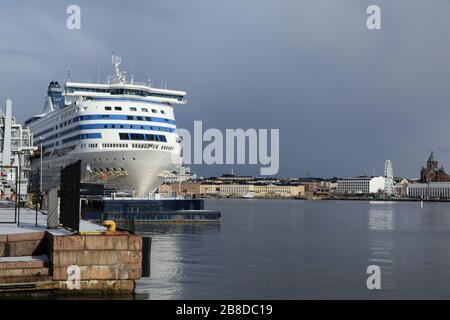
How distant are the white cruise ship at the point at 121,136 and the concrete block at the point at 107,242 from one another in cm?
4119

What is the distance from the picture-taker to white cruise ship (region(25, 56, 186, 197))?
61.1m

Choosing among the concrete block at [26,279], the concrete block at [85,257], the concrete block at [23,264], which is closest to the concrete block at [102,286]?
the concrete block at [26,279]

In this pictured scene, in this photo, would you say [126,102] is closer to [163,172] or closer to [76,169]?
[163,172]

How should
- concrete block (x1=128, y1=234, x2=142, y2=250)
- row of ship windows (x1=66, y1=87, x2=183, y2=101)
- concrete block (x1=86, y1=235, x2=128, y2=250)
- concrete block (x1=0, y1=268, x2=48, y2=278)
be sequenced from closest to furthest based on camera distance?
concrete block (x1=0, y1=268, x2=48, y2=278) < concrete block (x1=86, y1=235, x2=128, y2=250) < concrete block (x1=128, y1=234, x2=142, y2=250) < row of ship windows (x1=66, y1=87, x2=183, y2=101)

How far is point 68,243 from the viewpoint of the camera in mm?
19500

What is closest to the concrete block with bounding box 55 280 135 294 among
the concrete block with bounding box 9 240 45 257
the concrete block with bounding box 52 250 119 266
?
the concrete block with bounding box 52 250 119 266

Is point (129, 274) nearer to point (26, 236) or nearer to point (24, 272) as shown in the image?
point (24, 272)

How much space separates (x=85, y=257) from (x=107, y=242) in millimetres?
791

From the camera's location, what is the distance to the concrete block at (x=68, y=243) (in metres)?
19.4

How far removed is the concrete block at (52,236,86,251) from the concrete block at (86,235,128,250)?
0.68 feet

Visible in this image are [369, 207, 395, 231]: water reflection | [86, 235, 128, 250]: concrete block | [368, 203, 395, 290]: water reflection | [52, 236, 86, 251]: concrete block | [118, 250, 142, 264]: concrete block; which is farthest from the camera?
[369, 207, 395, 231]: water reflection

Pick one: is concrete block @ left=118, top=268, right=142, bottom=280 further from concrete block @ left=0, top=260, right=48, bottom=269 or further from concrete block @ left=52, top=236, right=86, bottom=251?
concrete block @ left=0, top=260, right=48, bottom=269

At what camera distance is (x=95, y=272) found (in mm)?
19672
